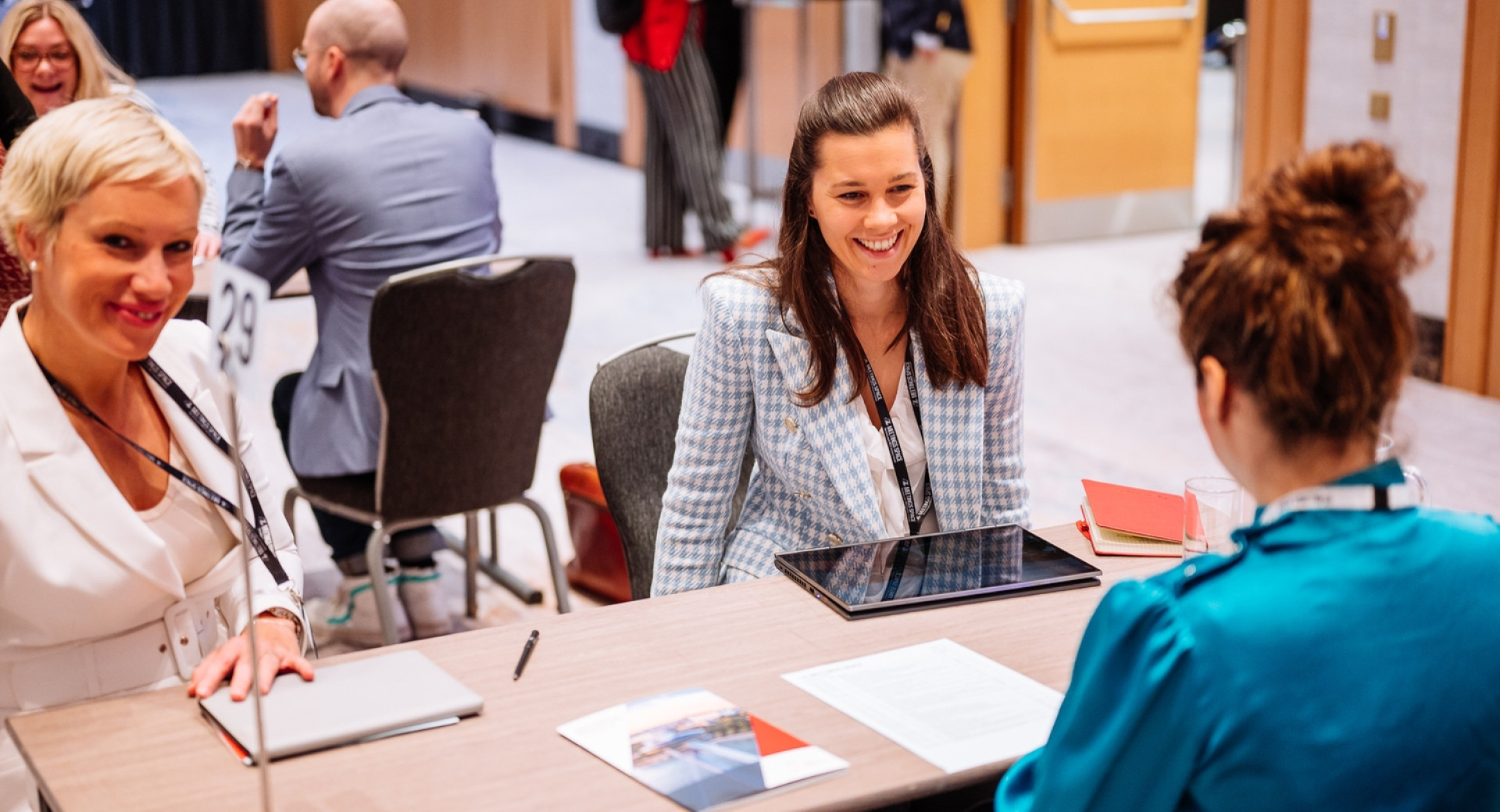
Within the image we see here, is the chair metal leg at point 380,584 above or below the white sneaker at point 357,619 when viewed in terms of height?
above

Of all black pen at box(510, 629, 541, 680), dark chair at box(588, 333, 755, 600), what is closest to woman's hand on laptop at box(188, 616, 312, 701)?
black pen at box(510, 629, 541, 680)

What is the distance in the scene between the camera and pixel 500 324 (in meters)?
3.13

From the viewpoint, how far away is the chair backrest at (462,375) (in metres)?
3.04

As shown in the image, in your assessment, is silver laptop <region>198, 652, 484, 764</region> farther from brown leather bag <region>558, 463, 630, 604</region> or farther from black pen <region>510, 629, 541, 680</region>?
brown leather bag <region>558, 463, 630, 604</region>

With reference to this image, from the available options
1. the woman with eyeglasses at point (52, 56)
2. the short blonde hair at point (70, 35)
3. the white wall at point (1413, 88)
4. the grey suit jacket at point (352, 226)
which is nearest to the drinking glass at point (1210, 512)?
the grey suit jacket at point (352, 226)

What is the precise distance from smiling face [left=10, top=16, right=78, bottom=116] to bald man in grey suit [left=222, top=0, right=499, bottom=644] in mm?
805

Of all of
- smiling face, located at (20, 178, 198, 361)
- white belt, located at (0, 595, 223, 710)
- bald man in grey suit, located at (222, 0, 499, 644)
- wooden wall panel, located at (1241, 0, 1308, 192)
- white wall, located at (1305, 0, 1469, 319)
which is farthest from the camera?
wooden wall panel, located at (1241, 0, 1308, 192)

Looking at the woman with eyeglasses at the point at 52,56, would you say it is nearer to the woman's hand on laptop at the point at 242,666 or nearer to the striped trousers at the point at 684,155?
the woman's hand on laptop at the point at 242,666

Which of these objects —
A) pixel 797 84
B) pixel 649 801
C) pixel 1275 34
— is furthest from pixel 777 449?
pixel 797 84

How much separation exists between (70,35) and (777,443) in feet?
8.58

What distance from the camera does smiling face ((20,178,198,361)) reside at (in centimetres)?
175

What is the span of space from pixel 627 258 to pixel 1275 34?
3176mm

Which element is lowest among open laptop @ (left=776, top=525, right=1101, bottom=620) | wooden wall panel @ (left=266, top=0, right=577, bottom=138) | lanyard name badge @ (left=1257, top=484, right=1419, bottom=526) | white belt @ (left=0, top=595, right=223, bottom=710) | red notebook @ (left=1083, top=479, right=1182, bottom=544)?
white belt @ (left=0, top=595, right=223, bottom=710)

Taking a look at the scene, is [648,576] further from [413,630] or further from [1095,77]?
[1095,77]
